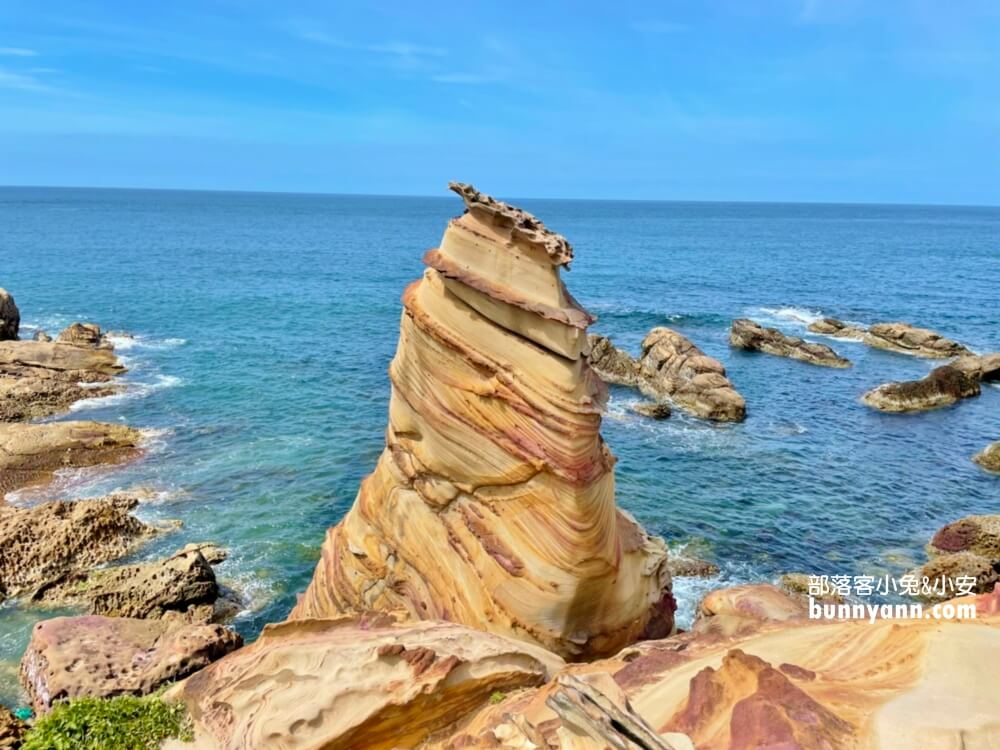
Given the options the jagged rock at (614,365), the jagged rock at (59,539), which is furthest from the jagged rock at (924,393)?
the jagged rock at (59,539)

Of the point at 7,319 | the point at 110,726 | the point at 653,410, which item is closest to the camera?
the point at 110,726

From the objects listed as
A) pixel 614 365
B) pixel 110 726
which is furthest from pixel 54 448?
pixel 614 365

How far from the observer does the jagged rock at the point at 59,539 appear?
18234 mm

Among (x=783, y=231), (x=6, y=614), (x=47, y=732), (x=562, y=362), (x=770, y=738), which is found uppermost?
(x=783, y=231)

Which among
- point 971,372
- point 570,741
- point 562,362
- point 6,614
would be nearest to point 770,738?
point 570,741

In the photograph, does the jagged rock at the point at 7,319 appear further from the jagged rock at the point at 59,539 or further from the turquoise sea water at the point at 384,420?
the jagged rock at the point at 59,539

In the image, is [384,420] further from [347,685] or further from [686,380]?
[347,685]

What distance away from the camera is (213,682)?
1027 cm

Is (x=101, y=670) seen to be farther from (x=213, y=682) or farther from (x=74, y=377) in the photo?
(x=74, y=377)

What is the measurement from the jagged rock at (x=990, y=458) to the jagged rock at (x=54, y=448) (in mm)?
30921

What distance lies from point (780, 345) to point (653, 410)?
52.4 ft

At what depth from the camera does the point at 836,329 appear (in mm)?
51500

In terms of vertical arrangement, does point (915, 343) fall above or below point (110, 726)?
above

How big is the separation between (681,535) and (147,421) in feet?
70.0
